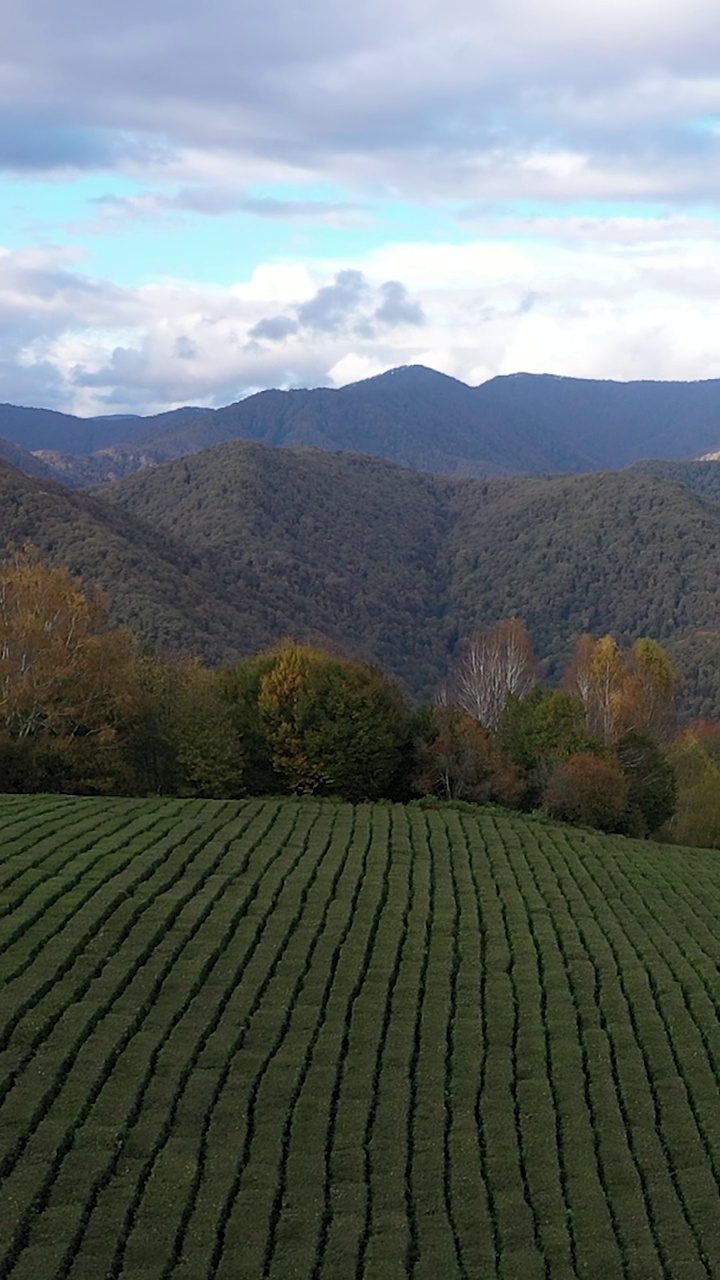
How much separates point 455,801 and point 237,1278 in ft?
113

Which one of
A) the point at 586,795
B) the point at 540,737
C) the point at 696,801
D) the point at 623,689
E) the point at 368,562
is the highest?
the point at 368,562

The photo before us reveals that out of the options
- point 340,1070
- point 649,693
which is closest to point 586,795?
point 649,693

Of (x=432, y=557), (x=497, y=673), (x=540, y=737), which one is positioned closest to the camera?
(x=540, y=737)

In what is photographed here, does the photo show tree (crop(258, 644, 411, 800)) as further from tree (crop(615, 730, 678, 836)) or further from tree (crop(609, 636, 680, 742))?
tree (crop(609, 636, 680, 742))

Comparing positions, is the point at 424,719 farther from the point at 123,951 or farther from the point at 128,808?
the point at 123,951

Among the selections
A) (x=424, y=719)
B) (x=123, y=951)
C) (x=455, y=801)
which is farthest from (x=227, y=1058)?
(x=424, y=719)

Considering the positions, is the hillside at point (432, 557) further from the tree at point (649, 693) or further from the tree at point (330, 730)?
the tree at point (330, 730)

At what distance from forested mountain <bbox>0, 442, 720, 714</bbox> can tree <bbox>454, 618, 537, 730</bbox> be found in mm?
25297

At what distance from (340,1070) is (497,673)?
51.8m

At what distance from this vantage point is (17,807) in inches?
1427

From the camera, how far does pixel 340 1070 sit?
1962 centimetres

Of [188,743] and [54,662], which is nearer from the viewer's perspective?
[54,662]

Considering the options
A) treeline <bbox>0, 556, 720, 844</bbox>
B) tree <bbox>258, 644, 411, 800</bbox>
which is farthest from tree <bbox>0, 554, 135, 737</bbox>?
tree <bbox>258, 644, 411, 800</bbox>

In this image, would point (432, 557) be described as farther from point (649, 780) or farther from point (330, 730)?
point (330, 730)
